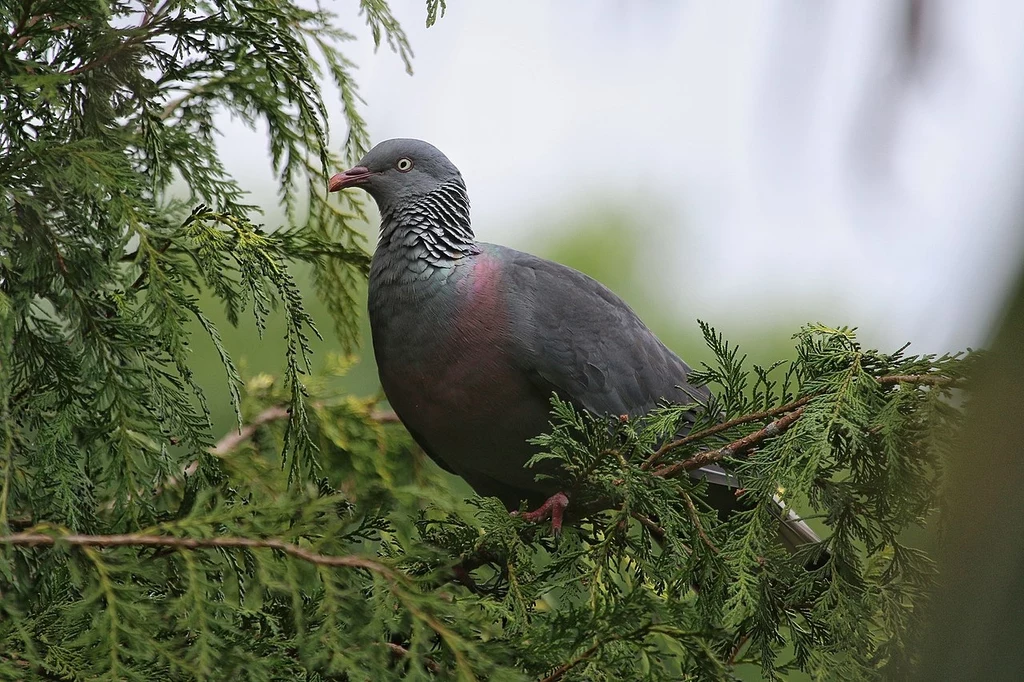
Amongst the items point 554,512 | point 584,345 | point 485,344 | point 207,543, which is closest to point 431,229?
point 485,344

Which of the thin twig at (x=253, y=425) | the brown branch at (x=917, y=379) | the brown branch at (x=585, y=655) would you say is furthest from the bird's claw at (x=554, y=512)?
the thin twig at (x=253, y=425)

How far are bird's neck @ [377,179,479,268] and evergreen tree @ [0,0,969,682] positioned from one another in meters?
0.62

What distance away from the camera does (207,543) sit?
6.15 feet

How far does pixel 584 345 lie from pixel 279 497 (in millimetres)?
1242

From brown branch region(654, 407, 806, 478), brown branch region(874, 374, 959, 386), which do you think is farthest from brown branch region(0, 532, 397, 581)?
brown branch region(874, 374, 959, 386)

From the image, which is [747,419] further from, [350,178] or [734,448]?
[350,178]

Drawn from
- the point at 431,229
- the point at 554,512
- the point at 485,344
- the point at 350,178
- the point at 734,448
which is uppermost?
the point at 350,178

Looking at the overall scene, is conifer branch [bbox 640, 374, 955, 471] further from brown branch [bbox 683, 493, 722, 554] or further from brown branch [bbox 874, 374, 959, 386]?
brown branch [bbox 683, 493, 722, 554]

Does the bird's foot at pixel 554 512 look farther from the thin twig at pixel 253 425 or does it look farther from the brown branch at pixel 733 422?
the thin twig at pixel 253 425

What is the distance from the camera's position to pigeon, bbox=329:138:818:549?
2994 millimetres

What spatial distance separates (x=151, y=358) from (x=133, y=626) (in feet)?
2.21

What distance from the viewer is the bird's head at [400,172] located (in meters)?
3.35

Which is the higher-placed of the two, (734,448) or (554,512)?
(734,448)

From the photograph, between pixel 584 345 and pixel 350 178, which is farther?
pixel 350 178
